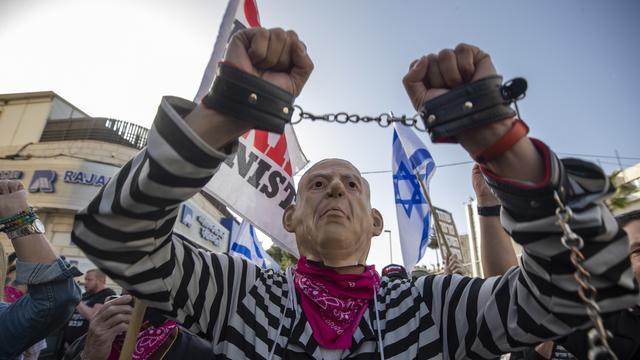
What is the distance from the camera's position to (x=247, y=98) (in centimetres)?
106

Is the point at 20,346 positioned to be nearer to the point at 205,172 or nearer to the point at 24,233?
the point at 24,233

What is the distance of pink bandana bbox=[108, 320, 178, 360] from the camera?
1.90 meters

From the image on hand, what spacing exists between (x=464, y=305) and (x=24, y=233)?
2307 mm

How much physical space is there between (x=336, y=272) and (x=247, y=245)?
372 cm

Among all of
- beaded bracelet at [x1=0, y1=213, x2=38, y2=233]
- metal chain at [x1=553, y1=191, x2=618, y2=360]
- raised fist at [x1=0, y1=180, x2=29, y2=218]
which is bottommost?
beaded bracelet at [x1=0, y1=213, x2=38, y2=233]

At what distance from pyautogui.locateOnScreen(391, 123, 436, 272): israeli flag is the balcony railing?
18.3m

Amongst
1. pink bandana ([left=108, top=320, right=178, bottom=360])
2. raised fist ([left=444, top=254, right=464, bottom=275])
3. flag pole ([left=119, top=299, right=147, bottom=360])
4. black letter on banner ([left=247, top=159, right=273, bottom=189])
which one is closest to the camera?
flag pole ([left=119, top=299, right=147, bottom=360])

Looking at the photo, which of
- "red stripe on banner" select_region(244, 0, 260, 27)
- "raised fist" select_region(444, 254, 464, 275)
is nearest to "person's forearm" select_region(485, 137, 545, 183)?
"raised fist" select_region(444, 254, 464, 275)

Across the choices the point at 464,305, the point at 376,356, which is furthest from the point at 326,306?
the point at 464,305

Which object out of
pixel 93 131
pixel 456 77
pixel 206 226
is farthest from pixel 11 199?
pixel 206 226

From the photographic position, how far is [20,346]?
209cm

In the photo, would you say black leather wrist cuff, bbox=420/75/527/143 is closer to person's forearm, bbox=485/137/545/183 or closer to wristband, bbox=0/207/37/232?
person's forearm, bbox=485/137/545/183

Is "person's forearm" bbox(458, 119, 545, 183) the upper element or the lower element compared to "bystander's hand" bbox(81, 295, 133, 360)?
upper

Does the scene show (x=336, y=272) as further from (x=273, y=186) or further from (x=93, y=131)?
(x=93, y=131)
